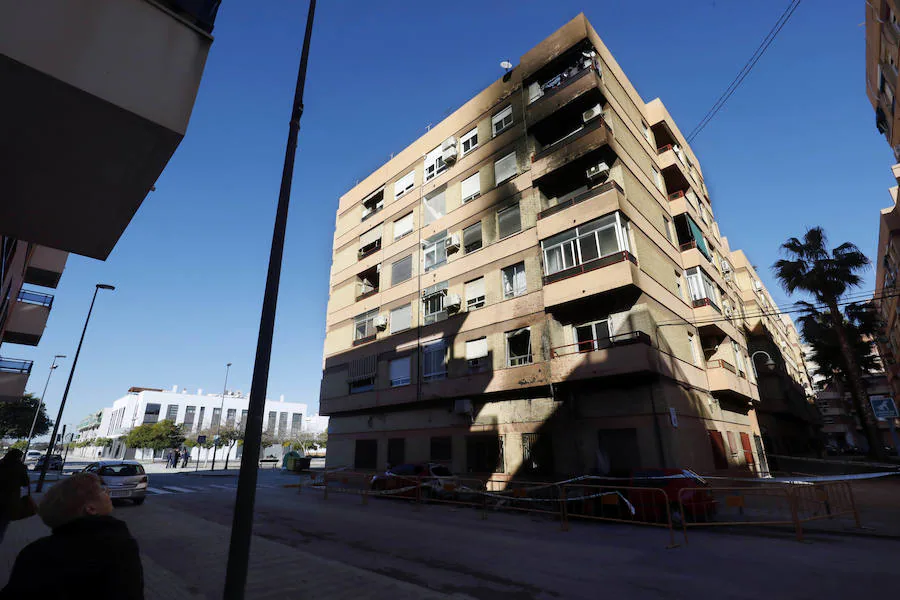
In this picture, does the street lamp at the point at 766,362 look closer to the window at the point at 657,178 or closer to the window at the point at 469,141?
the window at the point at 657,178

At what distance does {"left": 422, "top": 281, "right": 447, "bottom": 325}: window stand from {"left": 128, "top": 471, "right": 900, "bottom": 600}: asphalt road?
11621 millimetres

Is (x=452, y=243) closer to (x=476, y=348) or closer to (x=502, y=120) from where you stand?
(x=476, y=348)

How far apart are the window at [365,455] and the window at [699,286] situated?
18411mm

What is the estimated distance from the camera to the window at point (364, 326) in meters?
26.7

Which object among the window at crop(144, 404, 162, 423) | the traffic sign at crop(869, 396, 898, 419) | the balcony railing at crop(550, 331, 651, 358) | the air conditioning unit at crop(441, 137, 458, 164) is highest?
the air conditioning unit at crop(441, 137, 458, 164)

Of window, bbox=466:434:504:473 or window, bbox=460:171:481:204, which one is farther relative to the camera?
window, bbox=460:171:481:204

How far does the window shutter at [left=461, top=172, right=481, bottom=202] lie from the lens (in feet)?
76.4

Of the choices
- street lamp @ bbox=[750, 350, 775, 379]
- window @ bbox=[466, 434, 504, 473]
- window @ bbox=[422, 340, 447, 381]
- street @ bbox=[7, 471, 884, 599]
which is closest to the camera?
street @ bbox=[7, 471, 884, 599]

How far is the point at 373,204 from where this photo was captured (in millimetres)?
31078

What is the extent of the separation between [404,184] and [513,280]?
12.0m

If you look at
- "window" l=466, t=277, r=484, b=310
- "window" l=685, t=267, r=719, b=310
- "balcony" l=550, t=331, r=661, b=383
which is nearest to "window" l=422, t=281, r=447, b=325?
"window" l=466, t=277, r=484, b=310

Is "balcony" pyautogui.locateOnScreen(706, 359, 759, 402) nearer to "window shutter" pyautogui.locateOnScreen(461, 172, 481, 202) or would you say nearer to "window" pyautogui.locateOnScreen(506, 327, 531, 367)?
"window" pyautogui.locateOnScreen(506, 327, 531, 367)

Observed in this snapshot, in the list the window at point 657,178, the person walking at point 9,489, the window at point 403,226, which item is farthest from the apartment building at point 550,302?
the person walking at point 9,489

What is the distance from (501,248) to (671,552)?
573 inches
